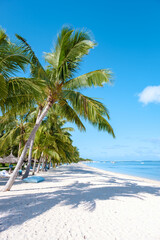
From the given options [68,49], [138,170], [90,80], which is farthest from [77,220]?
[138,170]

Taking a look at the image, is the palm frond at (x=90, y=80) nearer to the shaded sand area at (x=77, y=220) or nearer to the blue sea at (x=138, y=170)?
the shaded sand area at (x=77, y=220)

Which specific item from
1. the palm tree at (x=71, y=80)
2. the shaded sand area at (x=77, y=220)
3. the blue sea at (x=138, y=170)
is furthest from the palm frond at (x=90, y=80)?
the blue sea at (x=138, y=170)

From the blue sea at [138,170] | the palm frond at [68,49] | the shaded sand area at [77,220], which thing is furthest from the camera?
the blue sea at [138,170]

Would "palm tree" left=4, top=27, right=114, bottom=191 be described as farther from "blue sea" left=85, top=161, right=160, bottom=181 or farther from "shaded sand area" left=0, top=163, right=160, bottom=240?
"blue sea" left=85, top=161, right=160, bottom=181

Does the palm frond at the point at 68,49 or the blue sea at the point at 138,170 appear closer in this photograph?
the palm frond at the point at 68,49

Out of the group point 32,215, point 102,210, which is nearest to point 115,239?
point 102,210

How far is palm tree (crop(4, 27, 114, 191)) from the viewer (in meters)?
6.41

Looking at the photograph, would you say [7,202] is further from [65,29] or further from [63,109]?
[65,29]

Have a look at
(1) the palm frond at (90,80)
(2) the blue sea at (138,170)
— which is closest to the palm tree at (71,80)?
(1) the palm frond at (90,80)

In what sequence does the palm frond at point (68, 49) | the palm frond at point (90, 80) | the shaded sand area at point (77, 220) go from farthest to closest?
1. the palm frond at point (90, 80)
2. the palm frond at point (68, 49)
3. the shaded sand area at point (77, 220)

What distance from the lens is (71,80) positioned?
7.36 metres

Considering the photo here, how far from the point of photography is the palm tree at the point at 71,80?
21.0ft

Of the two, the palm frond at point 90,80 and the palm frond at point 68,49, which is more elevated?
the palm frond at point 68,49

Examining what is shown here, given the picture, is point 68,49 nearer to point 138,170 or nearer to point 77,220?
point 77,220
